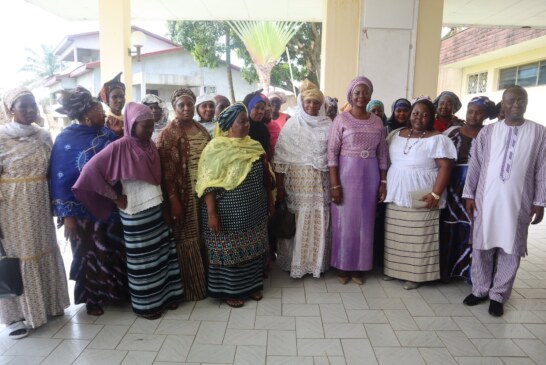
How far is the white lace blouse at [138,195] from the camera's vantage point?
275cm

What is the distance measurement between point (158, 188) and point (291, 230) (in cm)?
129

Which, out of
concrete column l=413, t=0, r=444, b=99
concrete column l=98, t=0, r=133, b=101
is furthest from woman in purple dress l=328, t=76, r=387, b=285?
concrete column l=98, t=0, r=133, b=101

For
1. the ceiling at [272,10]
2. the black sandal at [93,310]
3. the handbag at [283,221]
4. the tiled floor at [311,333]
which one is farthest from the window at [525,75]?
the black sandal at [93,310]

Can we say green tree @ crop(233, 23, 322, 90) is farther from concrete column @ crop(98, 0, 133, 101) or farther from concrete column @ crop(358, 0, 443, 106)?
concrete column @ crop(98, 0, 133, 101)

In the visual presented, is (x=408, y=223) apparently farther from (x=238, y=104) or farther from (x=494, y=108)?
(x=238, y=104)

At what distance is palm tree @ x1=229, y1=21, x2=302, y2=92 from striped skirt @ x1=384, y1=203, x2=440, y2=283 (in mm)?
7691

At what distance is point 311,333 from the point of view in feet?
9.01

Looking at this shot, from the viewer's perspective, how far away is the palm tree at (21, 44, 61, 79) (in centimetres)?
3591

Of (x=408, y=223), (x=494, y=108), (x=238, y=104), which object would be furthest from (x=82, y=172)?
(x=494, y=108)

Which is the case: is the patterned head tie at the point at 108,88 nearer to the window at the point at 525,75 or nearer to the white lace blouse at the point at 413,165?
the white lace blouse at the point at 413,165

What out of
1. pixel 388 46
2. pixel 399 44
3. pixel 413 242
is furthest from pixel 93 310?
pixel 399 44

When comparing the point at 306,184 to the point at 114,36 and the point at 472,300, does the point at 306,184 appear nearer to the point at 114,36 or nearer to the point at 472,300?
the point at 472,300

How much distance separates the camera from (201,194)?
114 inches

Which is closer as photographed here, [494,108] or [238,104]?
[238,104]
